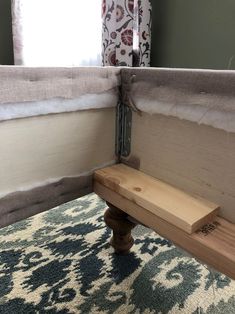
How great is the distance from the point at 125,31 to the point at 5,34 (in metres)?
0.58

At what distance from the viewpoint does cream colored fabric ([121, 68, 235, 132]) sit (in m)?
0.44

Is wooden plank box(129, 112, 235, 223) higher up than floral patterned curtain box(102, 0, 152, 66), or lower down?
lower down

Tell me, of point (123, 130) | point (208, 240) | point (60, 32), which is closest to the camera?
point (208, 240)

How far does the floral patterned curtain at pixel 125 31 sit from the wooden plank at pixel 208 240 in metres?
1.08

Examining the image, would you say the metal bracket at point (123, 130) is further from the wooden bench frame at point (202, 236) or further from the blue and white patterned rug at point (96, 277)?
the blue and white patterned rug at point (96, 277)

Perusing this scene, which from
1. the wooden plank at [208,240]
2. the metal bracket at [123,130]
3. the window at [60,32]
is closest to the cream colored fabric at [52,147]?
the metal bracket at [123,130]

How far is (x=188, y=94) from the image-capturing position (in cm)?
49

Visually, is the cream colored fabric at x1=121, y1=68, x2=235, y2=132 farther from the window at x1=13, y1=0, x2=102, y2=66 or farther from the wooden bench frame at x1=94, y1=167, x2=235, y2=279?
the window at x1=13, y1=0, x2=102, y2=66

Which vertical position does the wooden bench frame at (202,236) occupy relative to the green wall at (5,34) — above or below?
below

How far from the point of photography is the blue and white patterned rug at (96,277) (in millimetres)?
720

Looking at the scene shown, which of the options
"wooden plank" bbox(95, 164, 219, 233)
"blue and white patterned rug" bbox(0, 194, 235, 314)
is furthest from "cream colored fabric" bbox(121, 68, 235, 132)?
"blue and white patterned rug" bbox(0, 194, 235, 314)

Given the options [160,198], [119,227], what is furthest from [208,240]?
[119,227]

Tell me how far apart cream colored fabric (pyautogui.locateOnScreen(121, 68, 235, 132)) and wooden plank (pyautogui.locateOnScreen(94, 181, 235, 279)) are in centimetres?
16

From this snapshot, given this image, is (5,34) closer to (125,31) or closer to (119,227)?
(125,31)
